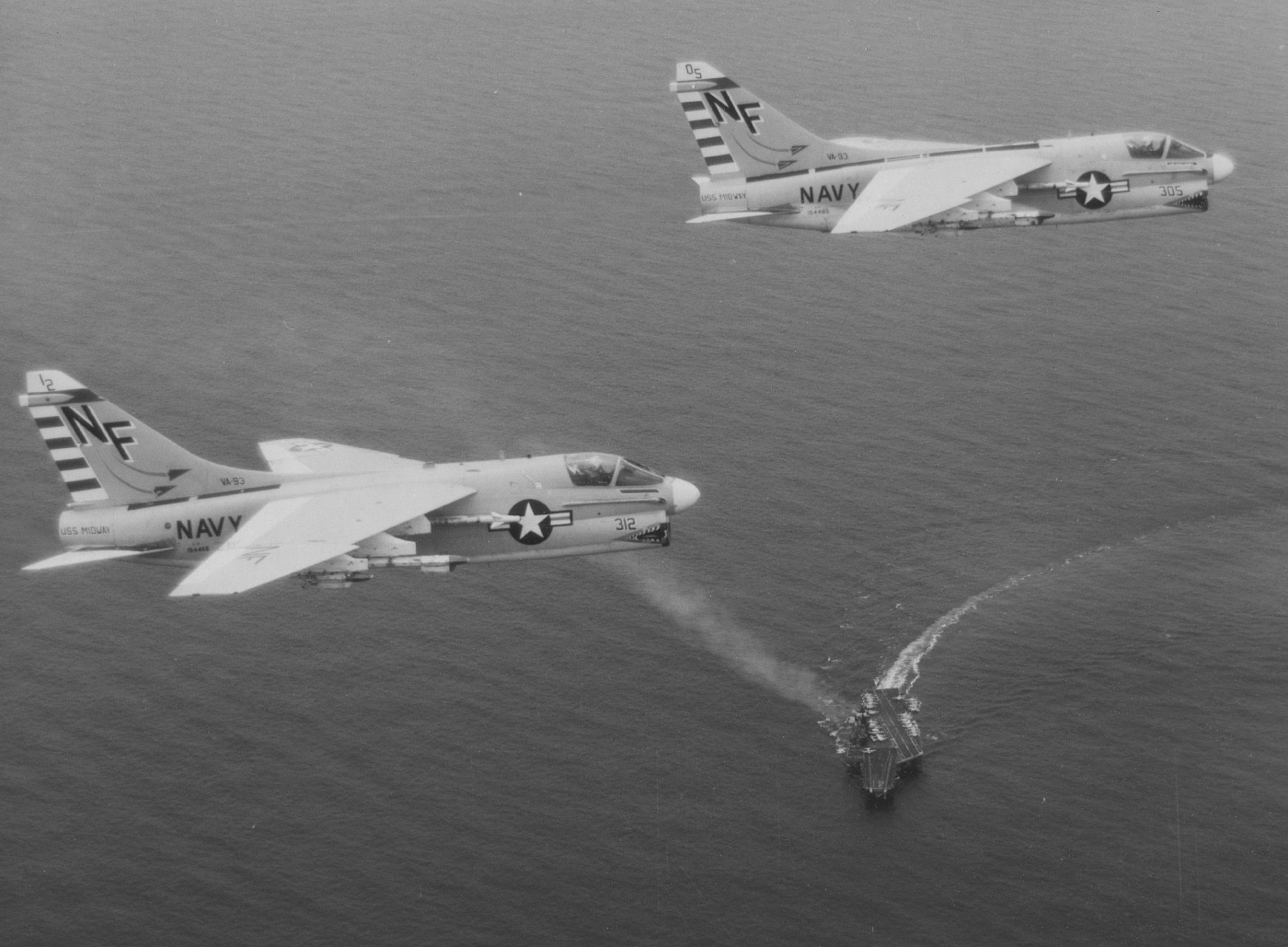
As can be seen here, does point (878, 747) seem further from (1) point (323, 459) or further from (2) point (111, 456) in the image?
(2) point (111, 456)

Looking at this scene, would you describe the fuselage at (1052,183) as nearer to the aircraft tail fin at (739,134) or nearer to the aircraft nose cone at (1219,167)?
the aircraft nose cone at (1219,167)

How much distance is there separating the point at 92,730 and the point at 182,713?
9137 millimetres

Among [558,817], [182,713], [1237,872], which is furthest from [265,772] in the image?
[1237,872]

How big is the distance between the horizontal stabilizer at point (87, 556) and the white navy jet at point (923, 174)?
57.6 meters

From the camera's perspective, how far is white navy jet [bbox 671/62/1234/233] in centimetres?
16550

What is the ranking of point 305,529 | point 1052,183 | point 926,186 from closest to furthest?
point 305,529
point 926,186
point 1052,183

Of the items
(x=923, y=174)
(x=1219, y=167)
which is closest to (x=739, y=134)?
(x=923, y=174)

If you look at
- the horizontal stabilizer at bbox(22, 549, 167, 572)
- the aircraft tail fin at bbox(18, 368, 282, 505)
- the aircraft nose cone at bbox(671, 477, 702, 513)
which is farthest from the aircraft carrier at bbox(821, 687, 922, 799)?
the horizontal stabilizer at bbox(22, 549, 167, 572)

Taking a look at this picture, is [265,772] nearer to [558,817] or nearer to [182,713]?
[182,713]

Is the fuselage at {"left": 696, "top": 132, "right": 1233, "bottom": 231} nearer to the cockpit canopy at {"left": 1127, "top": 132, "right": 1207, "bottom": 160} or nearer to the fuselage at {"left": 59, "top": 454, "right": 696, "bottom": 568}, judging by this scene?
the cockpit canopy at {"left": 1127, "top": 132, "right": 1207, "bottom": 160}

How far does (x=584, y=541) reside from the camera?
14075 cm

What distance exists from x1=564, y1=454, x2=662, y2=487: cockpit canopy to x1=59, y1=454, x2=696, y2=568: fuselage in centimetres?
7

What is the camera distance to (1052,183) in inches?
6629

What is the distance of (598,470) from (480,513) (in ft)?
31.1
